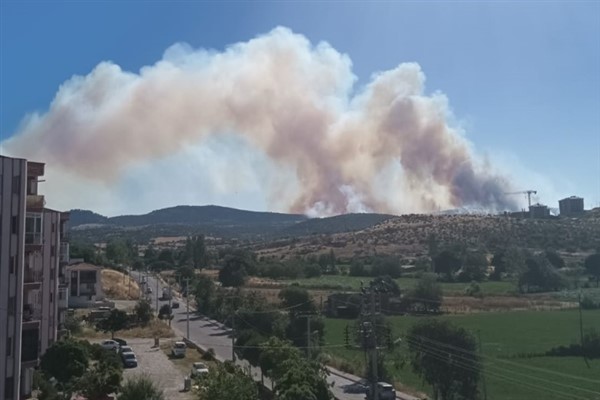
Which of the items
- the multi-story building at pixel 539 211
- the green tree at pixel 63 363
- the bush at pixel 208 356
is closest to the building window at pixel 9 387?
the green tree at pixel 63 363

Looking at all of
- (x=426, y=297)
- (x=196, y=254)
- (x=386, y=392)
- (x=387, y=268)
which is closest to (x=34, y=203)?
(x=386, y=392)

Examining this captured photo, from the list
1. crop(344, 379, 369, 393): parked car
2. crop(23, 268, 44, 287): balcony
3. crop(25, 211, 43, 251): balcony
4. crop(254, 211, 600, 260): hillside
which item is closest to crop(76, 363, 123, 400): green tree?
crop(23, 268, 44, 287): balcony

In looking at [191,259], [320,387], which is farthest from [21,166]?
[191,259]

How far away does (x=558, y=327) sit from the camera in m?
61.1

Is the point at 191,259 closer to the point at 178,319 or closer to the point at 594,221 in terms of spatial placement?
the point at 178,319

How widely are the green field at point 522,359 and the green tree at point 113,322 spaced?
17642 millimetres

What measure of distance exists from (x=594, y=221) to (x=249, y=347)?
12735 centimetres

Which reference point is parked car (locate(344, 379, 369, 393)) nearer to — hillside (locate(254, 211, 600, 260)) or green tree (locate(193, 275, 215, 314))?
green tree (locate(193, 275, 215, 314))

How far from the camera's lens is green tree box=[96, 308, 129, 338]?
60.4 meters

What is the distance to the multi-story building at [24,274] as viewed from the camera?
25.0 m

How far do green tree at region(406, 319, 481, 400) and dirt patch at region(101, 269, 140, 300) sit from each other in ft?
174

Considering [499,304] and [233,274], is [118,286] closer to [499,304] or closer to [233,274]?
[233,274]

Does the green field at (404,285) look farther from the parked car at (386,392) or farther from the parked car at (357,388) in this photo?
the parked car at (386,392)

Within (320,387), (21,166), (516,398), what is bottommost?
(516,398)
